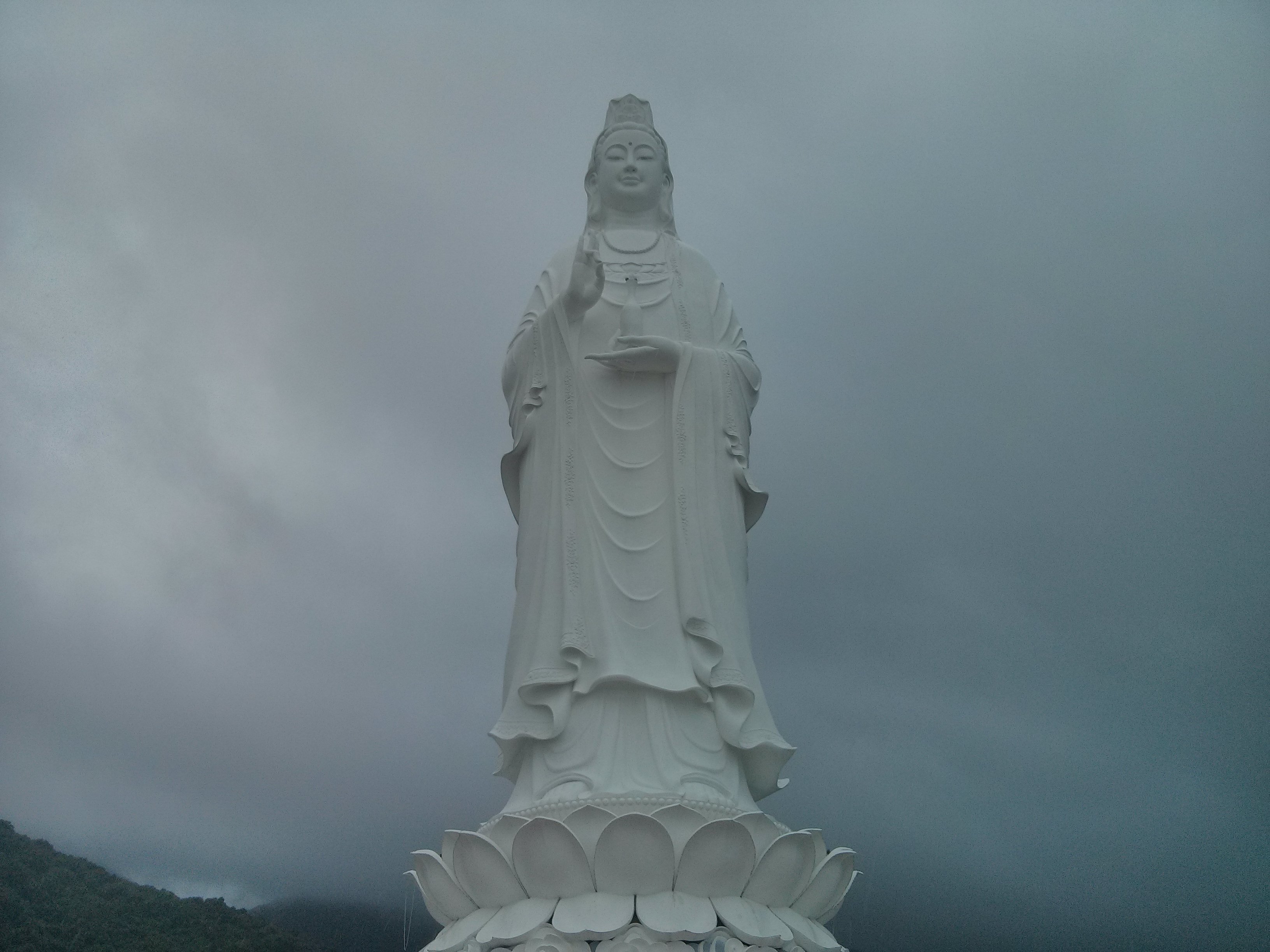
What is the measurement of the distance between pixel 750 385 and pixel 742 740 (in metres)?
2.60

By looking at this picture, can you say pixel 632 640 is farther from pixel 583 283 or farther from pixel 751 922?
pixel 583 283

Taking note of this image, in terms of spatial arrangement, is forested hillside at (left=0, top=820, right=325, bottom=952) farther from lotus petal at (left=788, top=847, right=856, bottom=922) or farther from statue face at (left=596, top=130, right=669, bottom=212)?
statue face at (left=596, top=130, right=669, bottom=212)

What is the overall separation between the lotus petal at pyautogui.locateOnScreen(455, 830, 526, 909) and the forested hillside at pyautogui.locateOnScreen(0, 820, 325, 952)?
806 cm

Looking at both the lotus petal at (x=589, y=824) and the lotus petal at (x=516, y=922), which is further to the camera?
the lotus petal at (x=589, y=824)

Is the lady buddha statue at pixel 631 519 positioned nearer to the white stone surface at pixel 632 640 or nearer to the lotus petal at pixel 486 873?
the white stone surface at pixel 632 640

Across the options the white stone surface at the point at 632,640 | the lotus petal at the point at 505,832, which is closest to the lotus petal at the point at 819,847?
the white stone surface at the point at 632,640

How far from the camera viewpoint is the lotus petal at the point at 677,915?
5.61 metres

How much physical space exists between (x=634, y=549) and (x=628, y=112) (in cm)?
347

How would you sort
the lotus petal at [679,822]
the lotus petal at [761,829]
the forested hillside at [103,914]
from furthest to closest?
the forested hillside at [103,914] < the lotus petal at [761,829] < the lotus petal at [679,822]

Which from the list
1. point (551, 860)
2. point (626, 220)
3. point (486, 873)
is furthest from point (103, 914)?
point (626, 220)

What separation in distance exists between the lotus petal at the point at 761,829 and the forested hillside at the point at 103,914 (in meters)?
8.65

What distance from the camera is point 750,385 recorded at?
8516 millimetres

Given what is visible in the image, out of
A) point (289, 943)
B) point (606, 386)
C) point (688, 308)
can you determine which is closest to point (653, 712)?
point (606, 386)

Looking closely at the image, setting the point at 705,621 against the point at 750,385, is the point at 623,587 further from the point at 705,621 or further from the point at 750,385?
the point at 750,385
